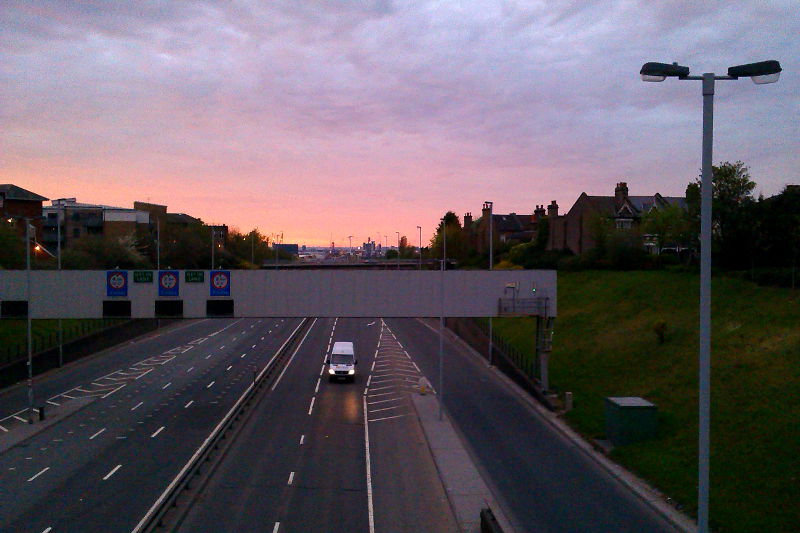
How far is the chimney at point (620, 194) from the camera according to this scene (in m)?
83.6

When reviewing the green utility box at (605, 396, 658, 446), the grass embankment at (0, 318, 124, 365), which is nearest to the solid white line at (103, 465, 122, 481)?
the green utility box at (605, 396, 658, 446)

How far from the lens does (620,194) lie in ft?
277

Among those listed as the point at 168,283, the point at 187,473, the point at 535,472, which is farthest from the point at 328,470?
the point at 168,283

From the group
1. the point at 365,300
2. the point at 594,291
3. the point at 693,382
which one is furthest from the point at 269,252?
the point at 693,382

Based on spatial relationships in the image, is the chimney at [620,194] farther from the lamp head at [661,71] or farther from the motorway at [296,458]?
the lamp head at [661,71]

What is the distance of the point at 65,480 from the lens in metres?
22.0

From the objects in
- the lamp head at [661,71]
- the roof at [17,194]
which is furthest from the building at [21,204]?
the lamp head at [661,71]

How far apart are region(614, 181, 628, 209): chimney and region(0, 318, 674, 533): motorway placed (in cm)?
4456

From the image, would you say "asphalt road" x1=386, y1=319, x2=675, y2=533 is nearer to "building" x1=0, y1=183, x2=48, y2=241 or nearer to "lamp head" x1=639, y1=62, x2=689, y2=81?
"lamp head" x1=639, y1=62, x2=689, y2=81

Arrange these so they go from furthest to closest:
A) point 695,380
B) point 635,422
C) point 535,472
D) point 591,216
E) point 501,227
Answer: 1. point 501,227
2. point 591,216
3. point 695,380
4. point 635,422
5. point 535,472

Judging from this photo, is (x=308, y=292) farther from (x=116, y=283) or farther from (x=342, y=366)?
(x=116, y=283)

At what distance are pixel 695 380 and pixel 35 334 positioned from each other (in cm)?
4624

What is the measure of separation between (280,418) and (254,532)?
1489 cm

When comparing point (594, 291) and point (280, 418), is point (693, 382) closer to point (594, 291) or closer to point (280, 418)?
point (280, 418)
